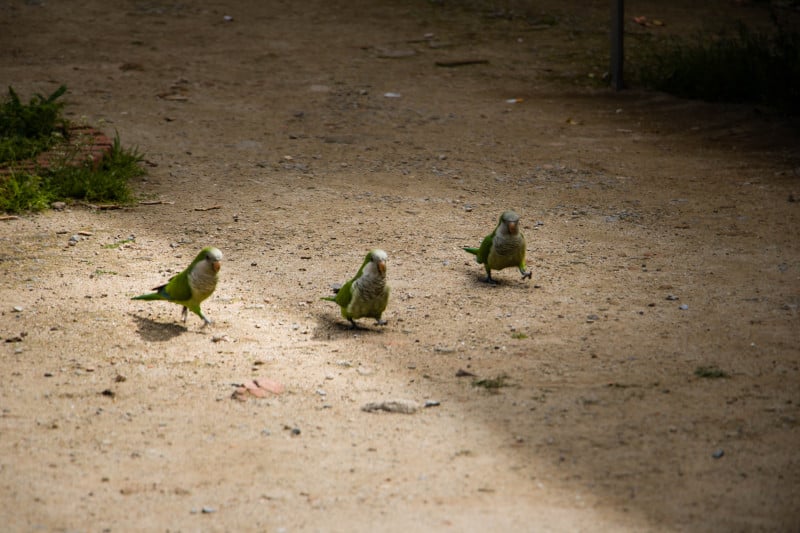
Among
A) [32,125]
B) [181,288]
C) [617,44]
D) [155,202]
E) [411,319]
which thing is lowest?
[411,319]

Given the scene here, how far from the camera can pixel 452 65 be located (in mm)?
11188

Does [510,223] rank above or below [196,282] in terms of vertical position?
above

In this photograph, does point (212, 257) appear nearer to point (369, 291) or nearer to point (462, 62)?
point (369, 291)

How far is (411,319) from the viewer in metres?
5.02

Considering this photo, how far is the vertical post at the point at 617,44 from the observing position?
10148mm

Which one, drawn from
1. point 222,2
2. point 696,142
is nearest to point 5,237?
point 696,142

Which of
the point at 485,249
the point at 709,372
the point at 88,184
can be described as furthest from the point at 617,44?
the point at 709,372

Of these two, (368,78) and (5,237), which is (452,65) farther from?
(5,237)

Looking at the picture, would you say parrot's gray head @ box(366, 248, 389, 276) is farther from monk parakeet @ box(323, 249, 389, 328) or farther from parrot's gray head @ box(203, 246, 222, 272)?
parrot's gray head @ box(203, 246, 222, 272)

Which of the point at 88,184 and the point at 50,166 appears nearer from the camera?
the point at 88,184

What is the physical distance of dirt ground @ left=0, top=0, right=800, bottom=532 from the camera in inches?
133

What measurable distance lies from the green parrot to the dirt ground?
22cm

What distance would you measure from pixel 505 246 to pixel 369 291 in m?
0.99

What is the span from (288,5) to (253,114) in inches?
198
